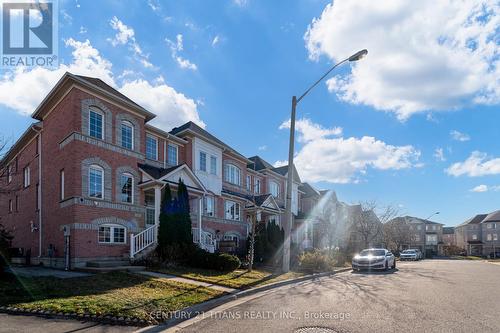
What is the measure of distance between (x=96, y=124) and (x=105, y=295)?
37.1ft

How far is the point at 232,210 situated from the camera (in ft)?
95.1

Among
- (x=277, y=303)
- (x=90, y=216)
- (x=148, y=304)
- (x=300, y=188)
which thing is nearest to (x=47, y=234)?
(x=90, y=216)

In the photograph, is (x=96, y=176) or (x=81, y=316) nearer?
(x=81, y=316)

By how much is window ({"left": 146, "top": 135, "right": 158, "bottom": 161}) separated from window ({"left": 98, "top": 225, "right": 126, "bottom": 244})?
5080mm

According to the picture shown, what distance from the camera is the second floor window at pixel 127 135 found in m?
20.0

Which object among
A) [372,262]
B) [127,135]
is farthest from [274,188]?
[127,135]

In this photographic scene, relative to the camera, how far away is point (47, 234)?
19719 millimetres

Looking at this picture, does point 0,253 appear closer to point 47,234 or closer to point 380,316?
point 47,234

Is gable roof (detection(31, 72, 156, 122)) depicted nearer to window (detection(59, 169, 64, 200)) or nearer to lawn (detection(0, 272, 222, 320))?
window (detection(59, 169, 64, 200))

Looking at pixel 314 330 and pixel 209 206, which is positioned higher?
pixel 209 206

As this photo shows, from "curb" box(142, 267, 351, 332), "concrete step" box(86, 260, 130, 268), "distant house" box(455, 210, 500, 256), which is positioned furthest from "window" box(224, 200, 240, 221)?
"distant house" box(455, 210, 500, 256)

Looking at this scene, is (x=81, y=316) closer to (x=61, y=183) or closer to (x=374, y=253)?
(x=61, y=183)

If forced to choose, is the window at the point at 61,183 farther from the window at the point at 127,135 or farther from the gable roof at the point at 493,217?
the gable roof at the point at 493,217

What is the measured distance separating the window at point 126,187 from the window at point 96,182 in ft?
3.82
